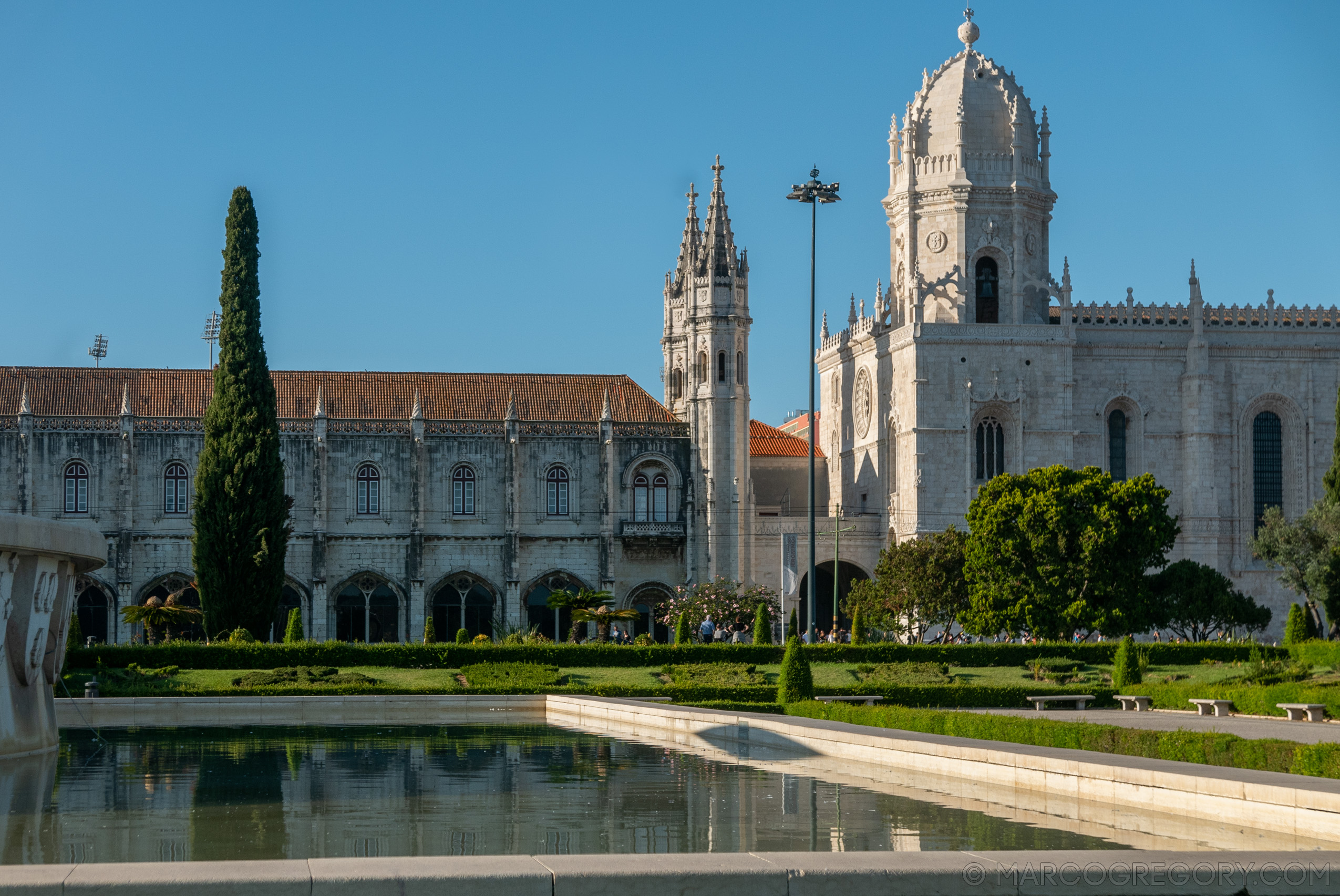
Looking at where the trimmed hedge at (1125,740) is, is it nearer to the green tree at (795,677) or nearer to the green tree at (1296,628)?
the green tree at (795,677)

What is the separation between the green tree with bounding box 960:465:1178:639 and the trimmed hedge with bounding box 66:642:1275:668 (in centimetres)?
392

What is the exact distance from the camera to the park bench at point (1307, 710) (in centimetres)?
2606

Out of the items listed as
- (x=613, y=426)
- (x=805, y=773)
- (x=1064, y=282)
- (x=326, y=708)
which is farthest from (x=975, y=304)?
(x=805, y=773)

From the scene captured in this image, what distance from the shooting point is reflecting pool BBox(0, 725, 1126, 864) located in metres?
11.5

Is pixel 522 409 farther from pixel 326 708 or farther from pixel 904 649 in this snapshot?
pixel 326 708

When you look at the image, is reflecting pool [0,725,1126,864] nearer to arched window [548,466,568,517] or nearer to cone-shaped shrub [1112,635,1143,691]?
cone-shaped shrub [1112,635,1143,691]

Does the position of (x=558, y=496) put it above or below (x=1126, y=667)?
above

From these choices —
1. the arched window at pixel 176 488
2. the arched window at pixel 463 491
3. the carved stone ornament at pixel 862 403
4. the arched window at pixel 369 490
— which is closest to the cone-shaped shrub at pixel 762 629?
the arched window at pixel 463 491

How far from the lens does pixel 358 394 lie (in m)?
60.3

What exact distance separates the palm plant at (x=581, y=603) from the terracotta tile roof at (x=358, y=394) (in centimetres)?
858

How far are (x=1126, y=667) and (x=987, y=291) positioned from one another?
31558 mm

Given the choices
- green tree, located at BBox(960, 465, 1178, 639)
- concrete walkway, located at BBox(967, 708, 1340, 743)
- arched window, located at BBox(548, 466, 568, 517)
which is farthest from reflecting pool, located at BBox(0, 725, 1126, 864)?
arched window, located at BBox(548, 466, 568, 517)

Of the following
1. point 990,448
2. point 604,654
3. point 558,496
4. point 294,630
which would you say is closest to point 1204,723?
point 604,654

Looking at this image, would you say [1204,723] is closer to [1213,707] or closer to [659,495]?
[1213,707]
